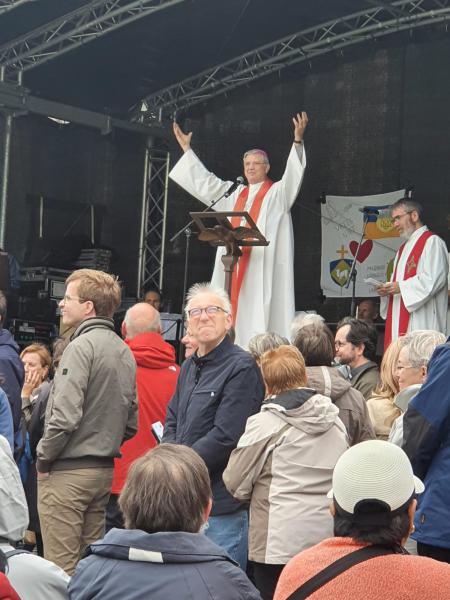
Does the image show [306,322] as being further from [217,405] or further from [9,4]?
[9,4]

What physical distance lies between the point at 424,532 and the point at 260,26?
9.15 meters

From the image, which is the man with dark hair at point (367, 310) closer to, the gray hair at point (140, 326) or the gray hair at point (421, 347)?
the gray hair at point (140, 326)

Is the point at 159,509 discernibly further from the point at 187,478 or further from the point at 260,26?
the point at 260,26

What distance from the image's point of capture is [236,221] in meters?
Answer: 9.14

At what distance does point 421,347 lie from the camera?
4.35 meters

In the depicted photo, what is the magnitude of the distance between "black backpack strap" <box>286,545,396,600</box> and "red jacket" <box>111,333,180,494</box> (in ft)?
10.7

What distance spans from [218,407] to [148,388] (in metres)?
1.04

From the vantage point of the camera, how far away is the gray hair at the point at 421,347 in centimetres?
434

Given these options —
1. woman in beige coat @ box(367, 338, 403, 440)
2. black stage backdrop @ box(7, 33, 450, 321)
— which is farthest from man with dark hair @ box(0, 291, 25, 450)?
black stage backdrop @ box(7, 33, 450, 321)

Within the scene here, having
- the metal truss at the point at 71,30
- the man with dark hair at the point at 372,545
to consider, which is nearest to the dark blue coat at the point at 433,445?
the man with dark hair at the point at 372,545

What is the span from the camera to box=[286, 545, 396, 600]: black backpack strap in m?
2.29

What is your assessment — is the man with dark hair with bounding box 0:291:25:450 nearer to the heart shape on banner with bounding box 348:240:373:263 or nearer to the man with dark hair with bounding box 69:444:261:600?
the man with dark hair with bounding box 69:444:261:600

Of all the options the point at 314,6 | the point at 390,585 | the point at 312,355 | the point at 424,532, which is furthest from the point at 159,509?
the point at 314,6

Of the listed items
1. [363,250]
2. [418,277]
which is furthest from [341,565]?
[363,250]
